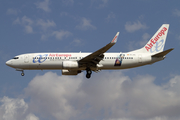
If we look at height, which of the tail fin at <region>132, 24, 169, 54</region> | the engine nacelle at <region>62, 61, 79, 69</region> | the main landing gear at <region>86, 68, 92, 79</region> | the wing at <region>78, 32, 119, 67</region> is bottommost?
the main landing gear at <region>86, 68, 92, 79</region>

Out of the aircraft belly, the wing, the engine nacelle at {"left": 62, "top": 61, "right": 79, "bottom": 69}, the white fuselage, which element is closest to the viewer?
the wing

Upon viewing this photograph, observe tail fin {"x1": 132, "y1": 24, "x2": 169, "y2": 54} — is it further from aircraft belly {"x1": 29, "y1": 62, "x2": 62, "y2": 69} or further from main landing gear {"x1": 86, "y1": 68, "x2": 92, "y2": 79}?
aircraft belly {"x1": 29, "y1": 62, "x2": 62, "y2": 69}

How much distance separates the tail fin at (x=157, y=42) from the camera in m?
48.0

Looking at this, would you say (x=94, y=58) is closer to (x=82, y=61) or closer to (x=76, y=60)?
(x=82, y=61)

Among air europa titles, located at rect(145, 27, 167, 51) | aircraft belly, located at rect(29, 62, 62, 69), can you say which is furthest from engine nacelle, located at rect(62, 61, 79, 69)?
air europa titles, located at rect(145, 27, 167, 51)

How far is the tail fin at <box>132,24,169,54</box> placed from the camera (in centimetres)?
4803

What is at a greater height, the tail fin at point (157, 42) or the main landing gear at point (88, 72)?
the tail fin at point (157, 42)

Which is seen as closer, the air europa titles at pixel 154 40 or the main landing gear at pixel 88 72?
the main landing gear at pixel 88 72

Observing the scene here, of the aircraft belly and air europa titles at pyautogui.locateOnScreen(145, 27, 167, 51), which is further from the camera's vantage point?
air europa titles at pyautogui.locateOnScreen(145, 27, 167, 51)

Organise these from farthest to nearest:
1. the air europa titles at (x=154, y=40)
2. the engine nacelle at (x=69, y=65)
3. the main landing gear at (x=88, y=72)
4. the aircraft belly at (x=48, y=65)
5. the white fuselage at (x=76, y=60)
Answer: the air europa titles at (x=154, y=40) < the main landing gear at (x=88, y=72) < the white fuselage at (x=76, y=60) < the aircraft belly at (x=48, y=65) < the engine nacelle at (x=69, y=65)

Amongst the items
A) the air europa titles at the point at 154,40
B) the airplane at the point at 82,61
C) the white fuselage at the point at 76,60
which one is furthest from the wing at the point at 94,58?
the air europa titles at the point at 154,40

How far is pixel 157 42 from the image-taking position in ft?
160

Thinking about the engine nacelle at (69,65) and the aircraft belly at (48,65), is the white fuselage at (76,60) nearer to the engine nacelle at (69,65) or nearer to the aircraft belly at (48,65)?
the aircraft belly at (48,65)

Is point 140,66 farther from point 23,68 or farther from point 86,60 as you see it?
point 23,68
